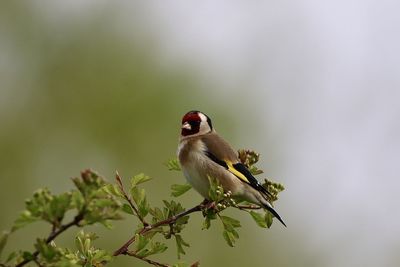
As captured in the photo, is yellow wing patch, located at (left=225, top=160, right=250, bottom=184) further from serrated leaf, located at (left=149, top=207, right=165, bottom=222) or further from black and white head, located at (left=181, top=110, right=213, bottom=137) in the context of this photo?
serrated leaf, located at (left=149, top=207, right=165, bottom=222)

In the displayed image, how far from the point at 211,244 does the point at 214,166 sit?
8681 millimetres

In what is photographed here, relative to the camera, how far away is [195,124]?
560 centimetres

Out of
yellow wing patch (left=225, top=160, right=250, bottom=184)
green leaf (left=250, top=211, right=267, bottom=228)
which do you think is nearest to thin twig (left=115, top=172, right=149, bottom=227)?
green leaf (left=250, top=211, right=267, bottom=228)

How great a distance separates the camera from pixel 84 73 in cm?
1698

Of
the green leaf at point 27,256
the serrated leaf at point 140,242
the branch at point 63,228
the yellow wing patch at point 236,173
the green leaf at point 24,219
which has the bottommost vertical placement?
the yellow wing patch at point 236,173

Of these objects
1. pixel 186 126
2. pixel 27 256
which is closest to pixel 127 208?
pixel 27 256

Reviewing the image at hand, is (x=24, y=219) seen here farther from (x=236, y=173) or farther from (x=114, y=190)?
(x=236, y=173)

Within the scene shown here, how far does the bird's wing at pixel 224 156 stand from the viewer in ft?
15.6

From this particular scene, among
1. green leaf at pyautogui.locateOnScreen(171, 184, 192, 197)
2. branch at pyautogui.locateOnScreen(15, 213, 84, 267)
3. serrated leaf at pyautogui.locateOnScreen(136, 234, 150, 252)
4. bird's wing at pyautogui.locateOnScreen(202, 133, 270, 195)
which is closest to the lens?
branch at pyautogui.locateOnScreen(15, 213, 84, 267)

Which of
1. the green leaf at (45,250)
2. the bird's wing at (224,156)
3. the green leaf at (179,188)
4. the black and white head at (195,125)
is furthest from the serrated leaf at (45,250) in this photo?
the black and white head at (195,125)

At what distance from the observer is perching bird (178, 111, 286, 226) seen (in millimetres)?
4770

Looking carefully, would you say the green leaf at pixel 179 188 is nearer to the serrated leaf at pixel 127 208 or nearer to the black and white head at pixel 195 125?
the serrated leaf at pixel 127 208

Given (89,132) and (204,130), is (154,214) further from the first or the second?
(89,132)

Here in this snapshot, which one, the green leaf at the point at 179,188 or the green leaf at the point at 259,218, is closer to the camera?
the green leaf at the point at 259,218
